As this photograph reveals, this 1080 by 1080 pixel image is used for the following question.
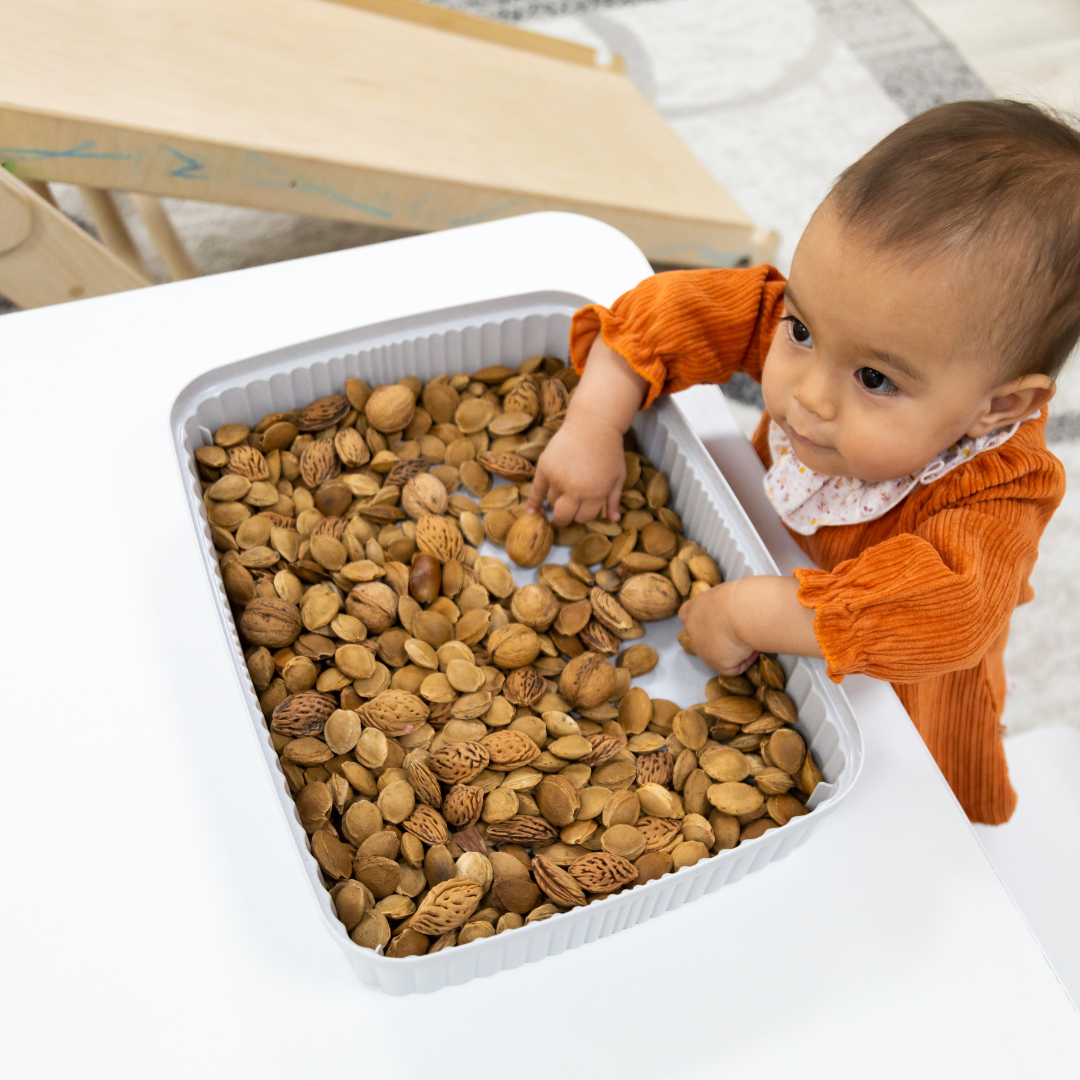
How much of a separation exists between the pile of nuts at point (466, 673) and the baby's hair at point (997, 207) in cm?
27

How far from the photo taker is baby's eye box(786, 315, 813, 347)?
0.62 m

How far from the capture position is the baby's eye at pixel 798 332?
2.03 ft

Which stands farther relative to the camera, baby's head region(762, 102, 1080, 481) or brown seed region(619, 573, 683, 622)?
brown seed region(619, 573, 683, 622)

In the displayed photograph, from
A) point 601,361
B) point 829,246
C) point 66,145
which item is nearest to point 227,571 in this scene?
point 601,361

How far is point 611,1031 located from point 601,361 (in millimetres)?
Answer: 469

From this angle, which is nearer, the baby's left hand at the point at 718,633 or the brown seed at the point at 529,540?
the baby's left hand at the point at 718,633

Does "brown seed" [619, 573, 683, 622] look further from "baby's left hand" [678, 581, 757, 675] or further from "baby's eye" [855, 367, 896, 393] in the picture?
"baby's eye" [855, 367, 896, 393]

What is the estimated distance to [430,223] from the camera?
1.23m

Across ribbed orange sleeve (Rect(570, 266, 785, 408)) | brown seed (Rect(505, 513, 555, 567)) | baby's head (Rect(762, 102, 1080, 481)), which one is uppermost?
baby's head (Rect(762, 102, 1080, 481))

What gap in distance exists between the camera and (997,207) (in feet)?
1.67

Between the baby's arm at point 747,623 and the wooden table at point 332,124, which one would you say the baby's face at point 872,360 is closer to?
the baby's arm at point 747,623

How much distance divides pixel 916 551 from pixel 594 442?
25 centimetres

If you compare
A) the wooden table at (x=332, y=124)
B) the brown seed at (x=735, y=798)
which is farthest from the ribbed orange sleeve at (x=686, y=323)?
the wooden table at (x=332, y=124)

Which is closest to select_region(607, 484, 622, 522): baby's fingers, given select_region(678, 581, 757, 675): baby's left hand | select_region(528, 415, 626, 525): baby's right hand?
select_region(528, 415, 626, 525): baby's right hand
